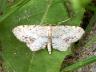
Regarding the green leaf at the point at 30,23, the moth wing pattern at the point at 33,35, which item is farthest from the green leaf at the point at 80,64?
the moth wing pattern at the point at 33,35

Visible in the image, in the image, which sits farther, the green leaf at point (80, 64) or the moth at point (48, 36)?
the moth at point (48, 36)

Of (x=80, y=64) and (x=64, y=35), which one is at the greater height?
(x=64, y=35)

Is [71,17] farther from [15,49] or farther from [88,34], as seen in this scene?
[15,49]

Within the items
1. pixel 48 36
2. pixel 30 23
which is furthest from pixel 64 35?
pixel 30 23

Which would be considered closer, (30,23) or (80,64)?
(80,64)

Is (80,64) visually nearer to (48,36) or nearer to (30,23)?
(48,36)

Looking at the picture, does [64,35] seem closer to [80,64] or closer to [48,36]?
[48,36]

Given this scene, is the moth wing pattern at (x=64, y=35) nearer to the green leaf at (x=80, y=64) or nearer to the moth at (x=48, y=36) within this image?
the moth at (x=48, y=36)
